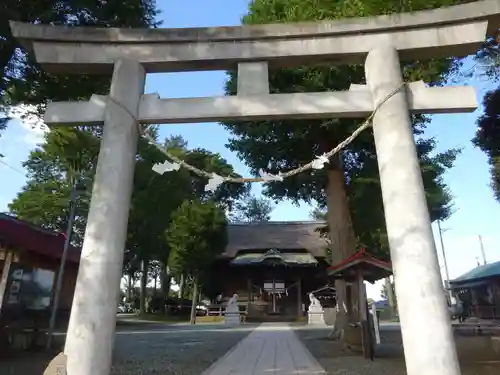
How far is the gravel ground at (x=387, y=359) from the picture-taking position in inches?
301

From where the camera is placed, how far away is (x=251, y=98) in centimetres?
502

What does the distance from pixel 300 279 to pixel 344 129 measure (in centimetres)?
1656

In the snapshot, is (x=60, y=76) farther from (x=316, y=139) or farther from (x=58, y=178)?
(x=58, y=178)

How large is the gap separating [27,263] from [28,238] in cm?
73

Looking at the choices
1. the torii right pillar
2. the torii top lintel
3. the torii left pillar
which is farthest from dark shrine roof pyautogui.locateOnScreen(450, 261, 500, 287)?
the torii left pillar

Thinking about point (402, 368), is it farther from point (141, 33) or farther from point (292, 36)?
point (141, 33)

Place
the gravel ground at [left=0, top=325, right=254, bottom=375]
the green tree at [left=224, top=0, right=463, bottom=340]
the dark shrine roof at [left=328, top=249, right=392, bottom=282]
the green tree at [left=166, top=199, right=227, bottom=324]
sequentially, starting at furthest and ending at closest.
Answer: the green tree at [left=166, top=199, right=227, bottom=324] < the green tree at [left=224, top=0, right=463, bottom=340] < the dark shrine roof at [left=328, top=249, right=392, bottom=282] < the gravel ground at [left=0, top=325, right=254, bottom=375]

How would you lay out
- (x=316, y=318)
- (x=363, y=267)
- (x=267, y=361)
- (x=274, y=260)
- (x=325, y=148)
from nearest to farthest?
(x=267, y=361)
(x=363, y=267)
(x=325, y=148)
(x=316, y=318)
(x=274, y=260)

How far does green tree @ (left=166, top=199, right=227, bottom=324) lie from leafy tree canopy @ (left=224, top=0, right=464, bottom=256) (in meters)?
9.68

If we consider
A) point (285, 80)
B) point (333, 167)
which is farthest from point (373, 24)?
point (333, 167)

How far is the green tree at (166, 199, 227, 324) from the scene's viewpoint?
24344 millimetres

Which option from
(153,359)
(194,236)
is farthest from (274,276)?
(153,359)

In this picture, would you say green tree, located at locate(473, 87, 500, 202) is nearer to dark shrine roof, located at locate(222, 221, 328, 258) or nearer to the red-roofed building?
the red-roofed building

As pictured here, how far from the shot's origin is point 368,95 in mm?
4977
